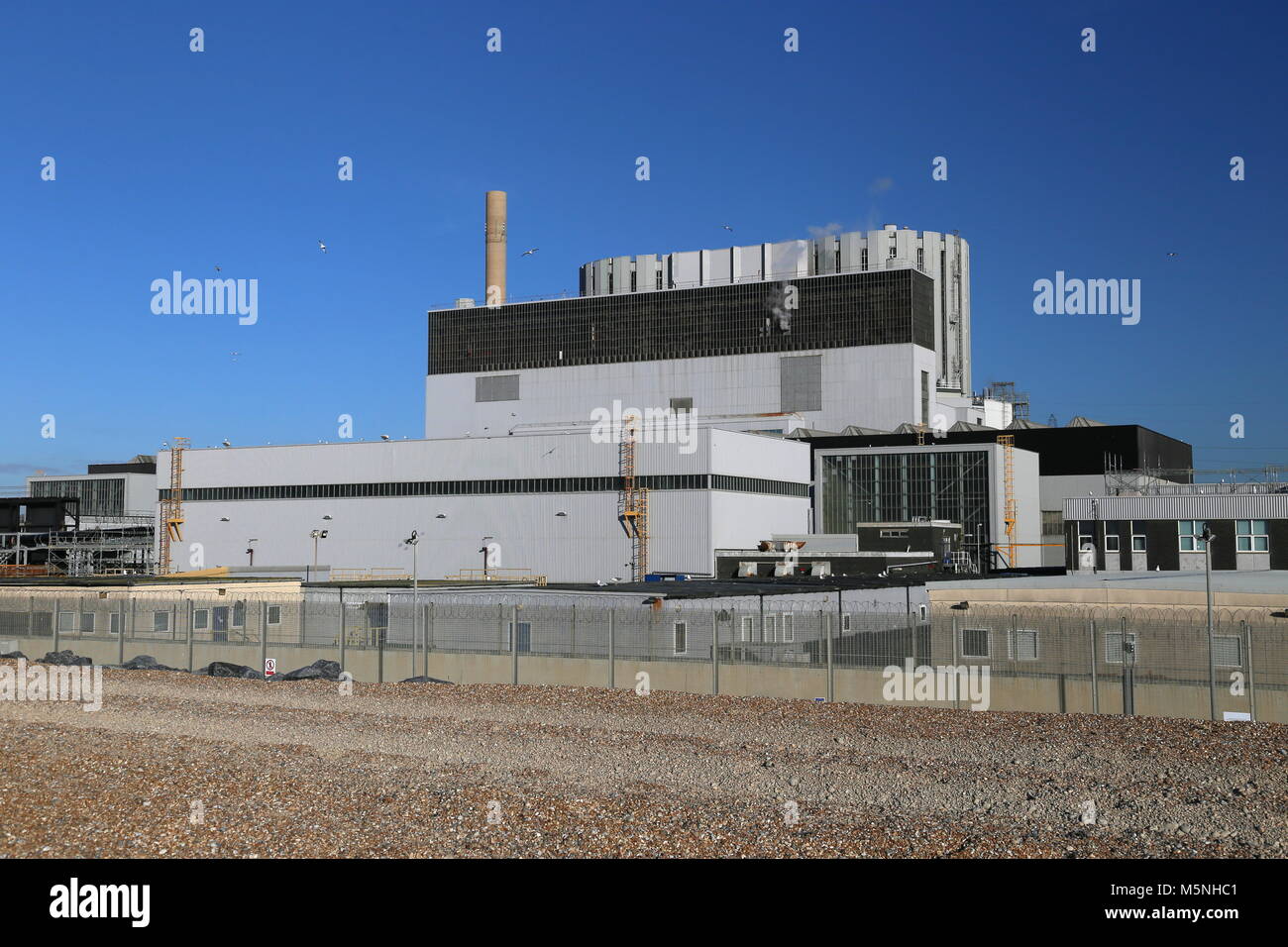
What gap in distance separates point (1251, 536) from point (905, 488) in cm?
3189

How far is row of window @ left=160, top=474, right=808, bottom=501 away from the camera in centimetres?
7469

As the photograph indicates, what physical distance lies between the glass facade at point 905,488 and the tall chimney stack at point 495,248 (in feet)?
130

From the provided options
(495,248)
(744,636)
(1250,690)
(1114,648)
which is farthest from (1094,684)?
(495,248)

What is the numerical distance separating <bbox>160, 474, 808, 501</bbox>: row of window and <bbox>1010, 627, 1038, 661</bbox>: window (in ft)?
138

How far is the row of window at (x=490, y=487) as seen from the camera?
74688 millimetres

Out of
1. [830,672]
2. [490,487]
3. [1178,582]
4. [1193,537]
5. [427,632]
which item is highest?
[490,487]

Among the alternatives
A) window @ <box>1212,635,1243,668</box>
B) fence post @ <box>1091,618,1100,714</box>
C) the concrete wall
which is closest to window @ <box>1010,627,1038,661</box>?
the concrete wall

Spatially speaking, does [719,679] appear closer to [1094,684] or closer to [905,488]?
[1094,684]

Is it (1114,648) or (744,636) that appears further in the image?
(744,636)

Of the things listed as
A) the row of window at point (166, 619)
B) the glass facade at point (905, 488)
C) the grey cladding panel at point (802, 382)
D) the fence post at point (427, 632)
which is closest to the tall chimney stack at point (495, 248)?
the grey cladding panel at point (802, 382)

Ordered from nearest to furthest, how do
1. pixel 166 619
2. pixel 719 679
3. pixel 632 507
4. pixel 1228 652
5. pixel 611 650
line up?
pixel 1228 652, pixel 719 679, pixel 611 650, pixel 166 619, pixel 632 507

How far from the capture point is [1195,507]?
55.1 metres

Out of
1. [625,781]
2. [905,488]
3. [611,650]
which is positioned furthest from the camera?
[905,488]

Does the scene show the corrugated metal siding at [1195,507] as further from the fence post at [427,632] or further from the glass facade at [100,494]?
the glass facade at [100,494]
